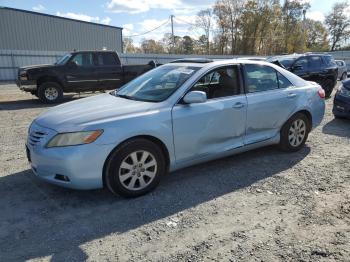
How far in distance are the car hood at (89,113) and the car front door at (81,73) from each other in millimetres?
Result: 8768

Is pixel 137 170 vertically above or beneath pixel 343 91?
beneath

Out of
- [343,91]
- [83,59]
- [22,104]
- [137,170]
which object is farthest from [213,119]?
[22,104]

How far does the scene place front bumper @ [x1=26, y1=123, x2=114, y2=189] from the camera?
3.85m

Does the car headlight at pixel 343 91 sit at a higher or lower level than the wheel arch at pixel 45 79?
lower

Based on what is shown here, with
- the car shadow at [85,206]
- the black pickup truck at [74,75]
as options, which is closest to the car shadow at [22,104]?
the black pickup truck at [74,75]

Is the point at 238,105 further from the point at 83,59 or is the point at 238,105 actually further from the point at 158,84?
the point at 83,59

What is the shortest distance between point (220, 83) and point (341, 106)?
490cm

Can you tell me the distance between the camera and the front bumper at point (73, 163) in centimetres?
385

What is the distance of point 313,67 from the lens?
42.0 feet

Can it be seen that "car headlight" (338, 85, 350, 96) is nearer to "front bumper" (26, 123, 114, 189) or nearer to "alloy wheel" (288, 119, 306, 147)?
"alloy wheel" (288, 119, 306, 147)

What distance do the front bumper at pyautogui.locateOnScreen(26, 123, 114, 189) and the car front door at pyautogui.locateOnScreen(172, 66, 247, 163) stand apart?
101 cm

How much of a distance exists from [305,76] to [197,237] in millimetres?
10517

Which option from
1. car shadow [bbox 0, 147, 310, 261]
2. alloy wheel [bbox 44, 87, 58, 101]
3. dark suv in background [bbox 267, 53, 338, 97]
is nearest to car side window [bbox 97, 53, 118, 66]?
alloy wheel [bbox 44, 87, 58, 101]

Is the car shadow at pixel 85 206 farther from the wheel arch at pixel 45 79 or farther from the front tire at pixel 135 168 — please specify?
the wheel arch at pixel 45 79
